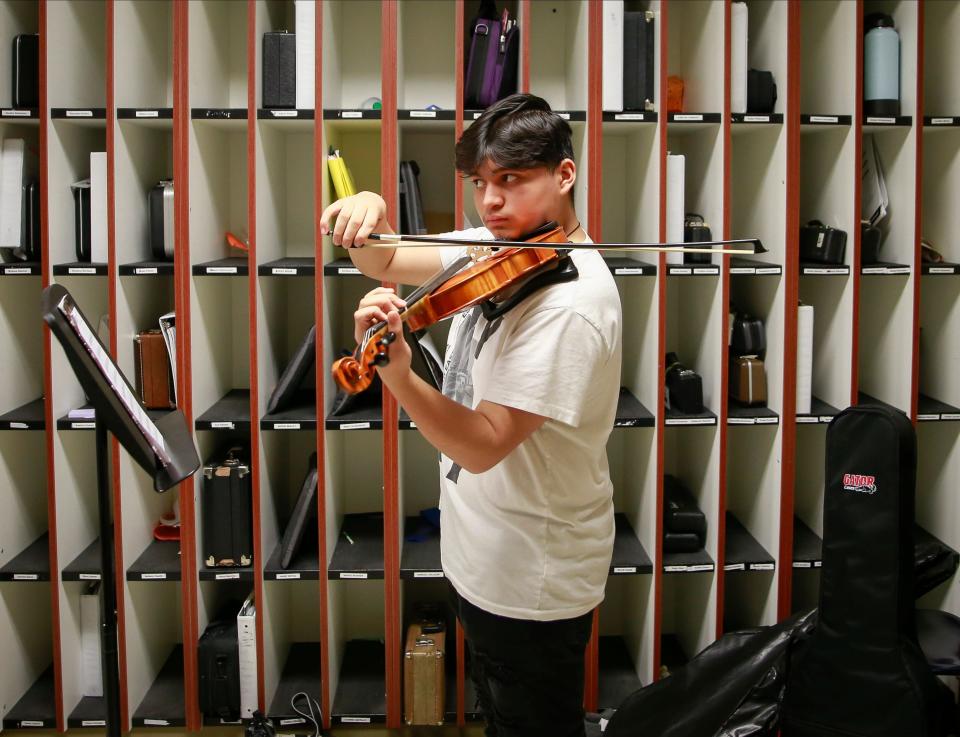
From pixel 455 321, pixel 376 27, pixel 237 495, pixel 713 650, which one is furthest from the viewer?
pixel 376 27

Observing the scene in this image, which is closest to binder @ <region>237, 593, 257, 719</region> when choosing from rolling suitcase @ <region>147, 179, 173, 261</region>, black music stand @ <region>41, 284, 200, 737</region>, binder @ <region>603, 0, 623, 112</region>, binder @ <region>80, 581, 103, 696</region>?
binder @ <region>80, 581, 103, 696</region>

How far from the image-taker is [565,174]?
153 cm

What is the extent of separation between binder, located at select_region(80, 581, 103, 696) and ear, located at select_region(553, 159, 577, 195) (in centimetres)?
219

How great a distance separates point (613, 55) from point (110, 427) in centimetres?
192

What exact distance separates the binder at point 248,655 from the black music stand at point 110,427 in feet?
3.26

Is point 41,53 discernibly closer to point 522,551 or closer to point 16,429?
point 16,429

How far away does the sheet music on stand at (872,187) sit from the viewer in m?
2.92

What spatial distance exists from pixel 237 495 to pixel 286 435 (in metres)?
0.43

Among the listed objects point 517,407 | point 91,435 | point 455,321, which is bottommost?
point 91,435

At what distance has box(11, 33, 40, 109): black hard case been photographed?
268cm

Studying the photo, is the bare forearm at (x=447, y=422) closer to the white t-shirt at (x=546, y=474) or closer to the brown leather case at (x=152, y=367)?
the white t-shirt at (x=546, y=474)

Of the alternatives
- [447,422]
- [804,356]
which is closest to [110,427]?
[447,422]

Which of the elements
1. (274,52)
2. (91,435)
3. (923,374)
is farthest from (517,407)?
(923,374)

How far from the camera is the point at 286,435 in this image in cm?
313
